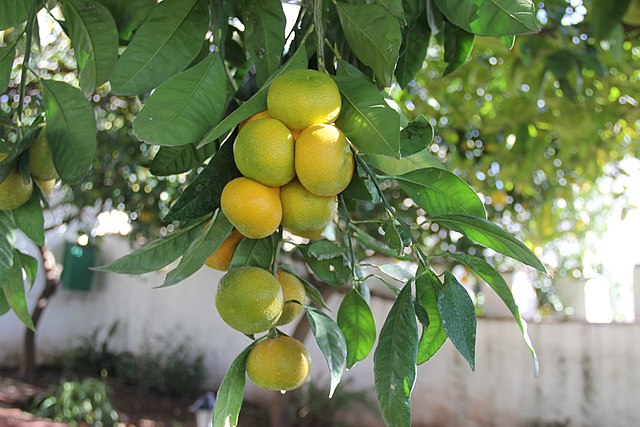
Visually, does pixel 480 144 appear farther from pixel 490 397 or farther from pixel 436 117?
pixel 490 397

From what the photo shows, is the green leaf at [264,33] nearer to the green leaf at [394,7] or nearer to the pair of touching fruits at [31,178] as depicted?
the green leaf at [394,7]

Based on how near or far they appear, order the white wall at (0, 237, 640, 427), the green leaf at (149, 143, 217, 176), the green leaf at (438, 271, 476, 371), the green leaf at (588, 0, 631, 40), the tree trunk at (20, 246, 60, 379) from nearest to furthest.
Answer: the green leaf at (438, 271, 476, 371) < the green leaf at (149, 143, 217, 176) < the green leaf at (588, 0, 631, 40) < the white wall at (0, 237, 640, 427) < the tree trunk at (20, 246, 60, 379)

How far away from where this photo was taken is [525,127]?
2422mm

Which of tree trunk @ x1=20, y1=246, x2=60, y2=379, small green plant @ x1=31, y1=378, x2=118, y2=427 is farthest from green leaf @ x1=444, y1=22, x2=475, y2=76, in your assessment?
tree trunk @ x1=20, y1=246, x2=60, y2=379

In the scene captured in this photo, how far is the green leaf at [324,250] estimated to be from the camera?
642mm

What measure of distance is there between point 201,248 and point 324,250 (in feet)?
0.39

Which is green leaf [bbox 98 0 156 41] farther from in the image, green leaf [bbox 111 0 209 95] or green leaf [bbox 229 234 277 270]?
green leaf [bbox 229 234 277 270]

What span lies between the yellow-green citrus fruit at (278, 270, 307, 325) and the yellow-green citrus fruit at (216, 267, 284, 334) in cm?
6

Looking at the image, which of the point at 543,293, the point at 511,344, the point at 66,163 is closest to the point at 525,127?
the point at 66,163

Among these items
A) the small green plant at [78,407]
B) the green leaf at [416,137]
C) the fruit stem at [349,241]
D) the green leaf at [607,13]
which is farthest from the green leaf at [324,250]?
the small green plant at [78,407]

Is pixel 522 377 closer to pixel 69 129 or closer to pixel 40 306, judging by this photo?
pixel 40 306

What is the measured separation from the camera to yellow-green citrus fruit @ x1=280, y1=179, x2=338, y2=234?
0.59 meters

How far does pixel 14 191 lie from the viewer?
2.48ft

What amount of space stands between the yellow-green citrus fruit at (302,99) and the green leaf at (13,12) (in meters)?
0.37
